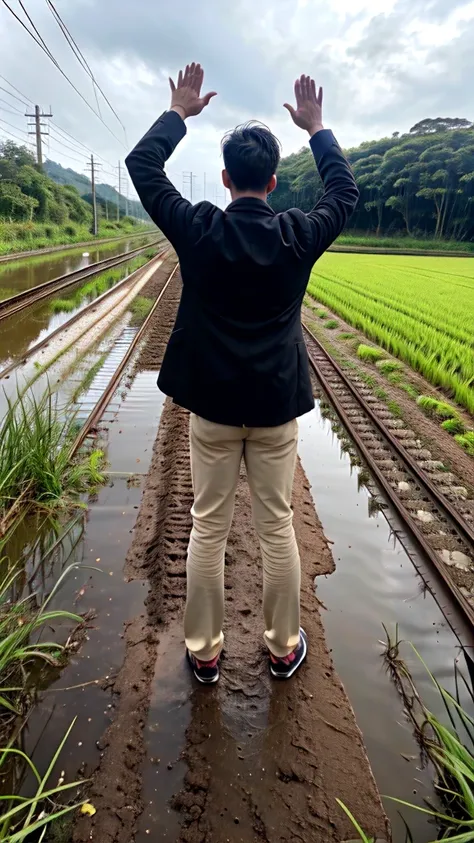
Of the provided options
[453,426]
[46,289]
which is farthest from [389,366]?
[46,289]

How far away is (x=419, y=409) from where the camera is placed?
611cm

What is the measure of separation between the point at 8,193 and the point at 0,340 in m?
26.4

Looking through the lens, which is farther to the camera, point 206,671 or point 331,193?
point 206,671

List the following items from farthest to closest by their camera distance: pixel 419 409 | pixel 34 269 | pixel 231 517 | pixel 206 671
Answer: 1. pixel 34 269
2. pixel 419 409
3. pixel 206 671
4. pixel 231 517

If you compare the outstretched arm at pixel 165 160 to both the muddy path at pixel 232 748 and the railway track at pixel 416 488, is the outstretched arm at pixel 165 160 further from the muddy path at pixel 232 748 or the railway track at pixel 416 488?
the railway track at pixel 416 488

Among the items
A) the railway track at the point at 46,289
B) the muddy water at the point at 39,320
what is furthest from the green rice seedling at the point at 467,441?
the railway track at the point at 46,289

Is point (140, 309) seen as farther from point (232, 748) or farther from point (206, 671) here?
point (232, 748)

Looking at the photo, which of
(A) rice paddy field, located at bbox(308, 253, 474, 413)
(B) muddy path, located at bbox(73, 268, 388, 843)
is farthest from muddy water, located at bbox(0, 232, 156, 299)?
(B) muddy path, located at bbox(73, 268, 388, 843)

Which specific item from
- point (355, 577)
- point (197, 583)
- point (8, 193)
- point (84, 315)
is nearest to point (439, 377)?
point (355, 577)

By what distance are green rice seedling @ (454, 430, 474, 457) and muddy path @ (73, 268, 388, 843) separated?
2.99 m

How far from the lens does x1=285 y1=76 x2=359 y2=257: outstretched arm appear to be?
153 cm

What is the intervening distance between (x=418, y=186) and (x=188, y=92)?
2154 inches

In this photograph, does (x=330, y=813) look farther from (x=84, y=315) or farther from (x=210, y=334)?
(x=84, y=315)

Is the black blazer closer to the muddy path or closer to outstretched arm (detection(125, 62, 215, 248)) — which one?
outstretched arm (detection(125, 62, 215, 248))
